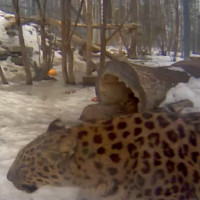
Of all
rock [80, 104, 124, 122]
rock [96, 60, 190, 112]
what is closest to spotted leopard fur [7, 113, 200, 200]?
rock [96, 60, 190, 112]

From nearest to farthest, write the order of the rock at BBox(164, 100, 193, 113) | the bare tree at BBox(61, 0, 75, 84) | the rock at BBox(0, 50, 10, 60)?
1. the rock at BBox(164, 100, 193, 113)
2. the bare tree at BBox(61, 0, 75, 84)
3. the rock at BBox(0, 50, 10, 60)

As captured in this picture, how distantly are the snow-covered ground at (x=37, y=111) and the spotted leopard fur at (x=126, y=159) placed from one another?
0.87ft

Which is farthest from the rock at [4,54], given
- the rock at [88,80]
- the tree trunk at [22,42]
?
the rock at [88,80]

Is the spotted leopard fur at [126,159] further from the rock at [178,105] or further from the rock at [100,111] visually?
the rock at [100,111]

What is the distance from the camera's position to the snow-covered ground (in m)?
2.53

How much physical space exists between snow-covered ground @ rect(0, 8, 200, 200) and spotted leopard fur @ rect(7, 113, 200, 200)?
27 centimetres

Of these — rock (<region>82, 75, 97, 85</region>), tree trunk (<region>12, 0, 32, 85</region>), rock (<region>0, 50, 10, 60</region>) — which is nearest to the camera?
tree trunk (<region>12, 0, 32, 85</region>)

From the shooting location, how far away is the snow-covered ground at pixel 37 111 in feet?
8.30

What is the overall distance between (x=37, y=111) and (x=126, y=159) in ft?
11.6

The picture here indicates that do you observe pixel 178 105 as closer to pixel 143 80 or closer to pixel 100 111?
pixel 143 80

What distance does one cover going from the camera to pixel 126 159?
200 centimetres

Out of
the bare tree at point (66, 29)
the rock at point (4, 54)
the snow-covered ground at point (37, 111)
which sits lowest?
the snow-covered ground at point (37, 111)

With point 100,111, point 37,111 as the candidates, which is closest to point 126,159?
point 100,111

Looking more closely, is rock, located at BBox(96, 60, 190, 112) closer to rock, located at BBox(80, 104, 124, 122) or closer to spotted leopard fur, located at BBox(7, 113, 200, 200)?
rock, located at BBox(80, 104, 124, 122)
